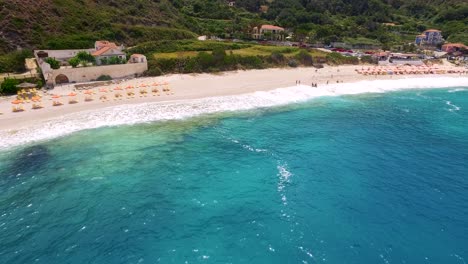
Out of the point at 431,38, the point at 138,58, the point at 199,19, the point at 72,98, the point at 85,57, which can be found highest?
the point at 199,19

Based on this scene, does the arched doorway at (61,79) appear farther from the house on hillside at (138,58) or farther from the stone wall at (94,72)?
the house on hillside at (138,58)

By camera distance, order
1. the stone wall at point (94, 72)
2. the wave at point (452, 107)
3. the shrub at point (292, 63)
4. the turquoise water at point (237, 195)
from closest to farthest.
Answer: the turquoise water at point (237, 195) < the wave at point (452, 107) < the stone wall at point (94, 72) < the shrub at point (292, 63)

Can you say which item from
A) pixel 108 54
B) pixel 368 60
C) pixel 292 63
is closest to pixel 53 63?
pixel 108 54

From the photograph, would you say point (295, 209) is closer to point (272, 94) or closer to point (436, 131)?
point (436, 131)

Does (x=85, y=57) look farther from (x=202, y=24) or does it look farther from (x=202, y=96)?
(x=202, y=24)

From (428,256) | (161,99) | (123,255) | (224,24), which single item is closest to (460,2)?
(224,24)

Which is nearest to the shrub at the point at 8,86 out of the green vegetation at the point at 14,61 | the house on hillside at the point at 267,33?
the green vegetation at the point at 14,61
